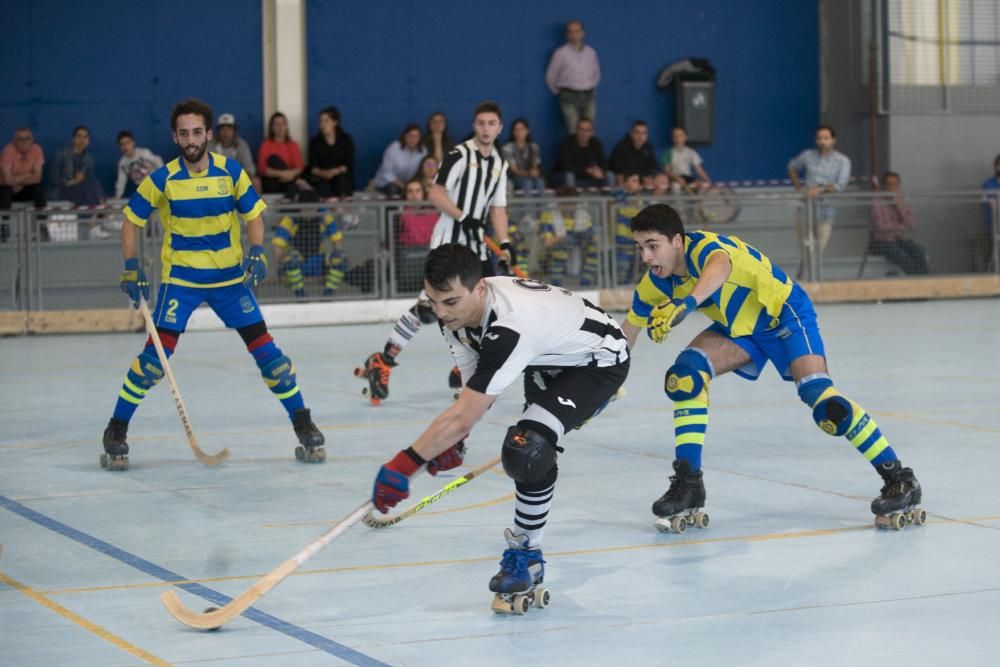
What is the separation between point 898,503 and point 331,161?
12.6 metres

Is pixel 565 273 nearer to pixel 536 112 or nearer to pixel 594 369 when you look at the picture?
pixel 536 112

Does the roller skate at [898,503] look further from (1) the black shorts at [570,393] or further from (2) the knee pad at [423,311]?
(2) the knee pad at [423,311]

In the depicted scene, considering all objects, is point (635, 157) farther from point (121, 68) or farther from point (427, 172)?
point (121, 68)

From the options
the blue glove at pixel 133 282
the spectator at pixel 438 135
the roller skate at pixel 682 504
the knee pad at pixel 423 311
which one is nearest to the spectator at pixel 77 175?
the spectator at pixel 438 135

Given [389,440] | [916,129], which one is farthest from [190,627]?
[916,129]

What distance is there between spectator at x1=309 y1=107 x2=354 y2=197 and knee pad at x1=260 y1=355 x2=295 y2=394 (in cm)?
967

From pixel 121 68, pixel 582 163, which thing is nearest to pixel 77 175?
pixel 121 68

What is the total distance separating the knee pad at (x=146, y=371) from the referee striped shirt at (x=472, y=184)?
8.47 ft

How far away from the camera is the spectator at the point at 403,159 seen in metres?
18.2

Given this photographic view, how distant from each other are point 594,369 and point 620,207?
11.6 m

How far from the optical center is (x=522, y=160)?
1858 cm

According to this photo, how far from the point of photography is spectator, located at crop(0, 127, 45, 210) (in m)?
17.1

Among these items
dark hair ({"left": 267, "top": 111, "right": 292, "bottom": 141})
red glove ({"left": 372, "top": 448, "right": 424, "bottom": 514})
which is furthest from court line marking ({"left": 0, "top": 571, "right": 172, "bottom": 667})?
dark hair ({"left": 267, "top": 111, "right": 292, "bottom": 141})

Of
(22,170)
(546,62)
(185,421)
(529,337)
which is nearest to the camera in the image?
(529,337)
